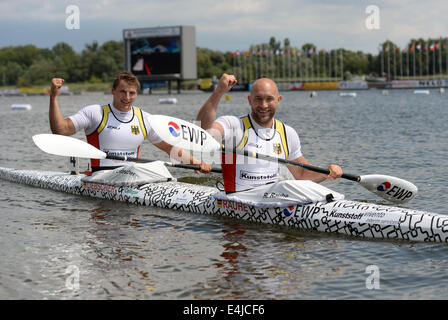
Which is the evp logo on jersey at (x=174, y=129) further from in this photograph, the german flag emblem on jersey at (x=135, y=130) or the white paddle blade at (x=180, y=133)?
the german flag emblem on jersey at (x=135, y=130)

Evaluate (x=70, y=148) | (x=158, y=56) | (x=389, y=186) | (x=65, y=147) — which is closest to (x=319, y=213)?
(x=389, y=186)

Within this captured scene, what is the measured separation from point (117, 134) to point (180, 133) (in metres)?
2.03

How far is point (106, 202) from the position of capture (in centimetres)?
1261

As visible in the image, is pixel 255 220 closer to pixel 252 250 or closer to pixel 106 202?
pixel 252 250

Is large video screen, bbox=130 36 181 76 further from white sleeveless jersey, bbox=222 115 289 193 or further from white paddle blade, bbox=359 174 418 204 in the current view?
white sleeveless jersey, bbox=222 115 289 193

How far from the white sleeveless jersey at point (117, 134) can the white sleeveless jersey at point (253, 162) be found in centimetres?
277

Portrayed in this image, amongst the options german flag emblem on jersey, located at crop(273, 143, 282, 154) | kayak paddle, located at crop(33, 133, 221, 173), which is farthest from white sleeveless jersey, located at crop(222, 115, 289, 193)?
kayak paddle, located at crop(33, 133, 221, 173)

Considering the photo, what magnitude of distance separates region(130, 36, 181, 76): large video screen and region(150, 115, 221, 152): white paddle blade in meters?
107

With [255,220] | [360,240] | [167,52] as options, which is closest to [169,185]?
[255,220]

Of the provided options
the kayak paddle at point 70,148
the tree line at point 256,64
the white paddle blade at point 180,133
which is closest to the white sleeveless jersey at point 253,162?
the white paddle blade at point 180,133

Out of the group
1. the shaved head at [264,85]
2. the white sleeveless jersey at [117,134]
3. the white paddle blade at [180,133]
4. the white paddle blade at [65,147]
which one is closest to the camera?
the shaved head at [264,85]

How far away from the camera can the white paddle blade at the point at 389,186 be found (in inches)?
418

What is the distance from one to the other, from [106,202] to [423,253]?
6.71 metres

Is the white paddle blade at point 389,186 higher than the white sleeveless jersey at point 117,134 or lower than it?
lower
